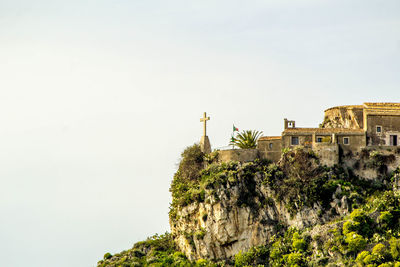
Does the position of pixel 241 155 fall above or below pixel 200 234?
above

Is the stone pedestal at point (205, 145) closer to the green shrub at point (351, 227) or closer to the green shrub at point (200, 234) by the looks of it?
the green shrub at point (200, 234)

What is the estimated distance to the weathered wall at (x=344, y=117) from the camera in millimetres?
75750

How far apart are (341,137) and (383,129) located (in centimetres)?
314

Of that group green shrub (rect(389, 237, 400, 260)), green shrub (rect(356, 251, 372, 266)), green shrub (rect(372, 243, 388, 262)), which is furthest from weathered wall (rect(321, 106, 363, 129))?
green shrub (rect(356, 251, 372, 266))

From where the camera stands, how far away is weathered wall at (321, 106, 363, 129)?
2982 inches

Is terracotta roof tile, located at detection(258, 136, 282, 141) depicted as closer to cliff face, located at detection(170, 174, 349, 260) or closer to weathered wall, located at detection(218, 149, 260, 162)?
weathered wall, located at detection(218, 149, 260, 162)

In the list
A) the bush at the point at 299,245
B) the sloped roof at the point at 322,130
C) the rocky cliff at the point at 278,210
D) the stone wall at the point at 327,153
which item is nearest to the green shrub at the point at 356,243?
the rocky cliff at the point at 278,210

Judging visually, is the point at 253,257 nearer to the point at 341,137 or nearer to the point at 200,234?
the point at 200,234

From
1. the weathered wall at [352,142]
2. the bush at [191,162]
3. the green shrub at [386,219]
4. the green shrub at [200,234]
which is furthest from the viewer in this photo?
the bush at [191,162]

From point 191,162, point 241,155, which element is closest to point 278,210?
point 241,155

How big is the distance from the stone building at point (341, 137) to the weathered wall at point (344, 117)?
1146 millimetres

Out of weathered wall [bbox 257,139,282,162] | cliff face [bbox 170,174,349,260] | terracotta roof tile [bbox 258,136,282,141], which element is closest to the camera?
cliff face [bbox 170,174,349,260]

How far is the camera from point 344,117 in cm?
7769

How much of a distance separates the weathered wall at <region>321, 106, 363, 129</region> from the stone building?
1.15 metres
